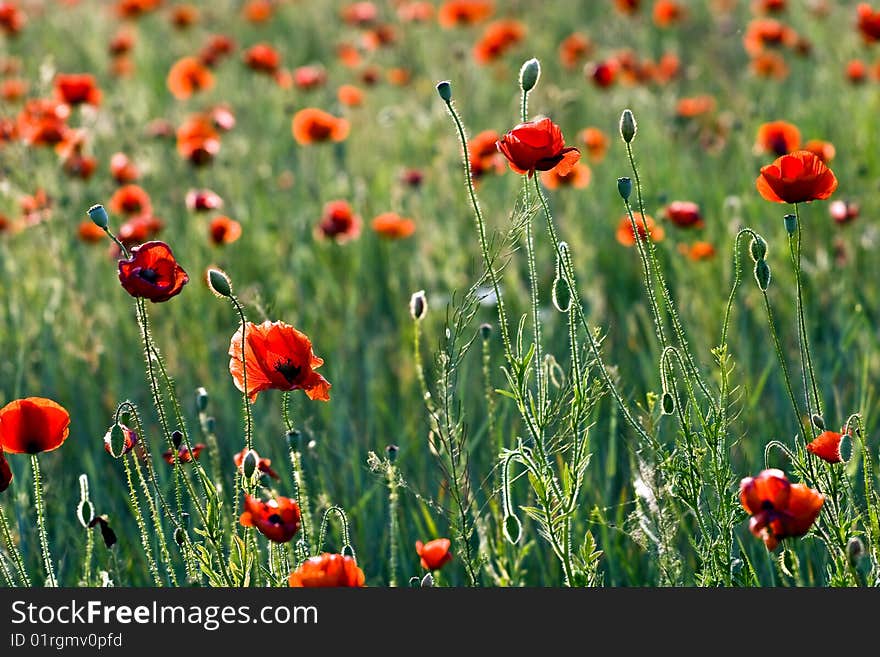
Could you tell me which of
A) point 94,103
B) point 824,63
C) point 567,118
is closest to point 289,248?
point 94,103

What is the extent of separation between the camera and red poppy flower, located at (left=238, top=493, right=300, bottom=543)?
1.37 meters

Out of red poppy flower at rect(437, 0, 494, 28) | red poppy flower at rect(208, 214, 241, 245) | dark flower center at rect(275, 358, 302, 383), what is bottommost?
dark flower center at rect(275, 358, 302, 383)

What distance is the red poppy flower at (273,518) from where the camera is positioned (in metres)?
1.37

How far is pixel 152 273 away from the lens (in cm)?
148

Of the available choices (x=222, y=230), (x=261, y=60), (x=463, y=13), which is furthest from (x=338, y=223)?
(x=463, y=13)

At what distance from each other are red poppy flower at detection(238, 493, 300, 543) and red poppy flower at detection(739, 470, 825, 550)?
0.53 meters

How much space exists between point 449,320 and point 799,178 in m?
0.81

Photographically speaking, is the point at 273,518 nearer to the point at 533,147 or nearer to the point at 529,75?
the point at 533,147

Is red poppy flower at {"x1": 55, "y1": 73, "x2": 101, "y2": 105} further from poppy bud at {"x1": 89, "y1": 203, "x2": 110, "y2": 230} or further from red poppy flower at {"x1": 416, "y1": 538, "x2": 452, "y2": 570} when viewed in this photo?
red poppy flower at {"x1": 416, "y1": 538, "x2": 452, "y2": 570}

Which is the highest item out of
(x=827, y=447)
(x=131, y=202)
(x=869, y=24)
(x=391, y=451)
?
(x=869, y=24)

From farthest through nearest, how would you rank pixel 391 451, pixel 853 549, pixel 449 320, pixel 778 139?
pixel 778 139
pixel 449 320
pixel 391 451
pixel 853 549

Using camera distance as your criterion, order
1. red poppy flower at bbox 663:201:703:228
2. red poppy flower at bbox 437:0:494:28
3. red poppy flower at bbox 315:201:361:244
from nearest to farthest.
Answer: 1. red poppy flower at bbox 663:201:703:228
2. red poppy flower at bbox 315:201:361:244
3. red poppy flower at bbox 437:0:494:28

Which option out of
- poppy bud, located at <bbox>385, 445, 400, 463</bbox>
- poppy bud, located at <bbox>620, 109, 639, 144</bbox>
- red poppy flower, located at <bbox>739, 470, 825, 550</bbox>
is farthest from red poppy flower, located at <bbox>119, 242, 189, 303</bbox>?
red poppy flower, located at <bbox>739, 470, 825, 550</bbox>

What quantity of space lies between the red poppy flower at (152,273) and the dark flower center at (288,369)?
0.16 m
